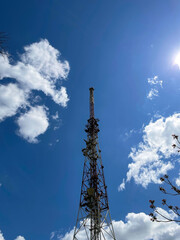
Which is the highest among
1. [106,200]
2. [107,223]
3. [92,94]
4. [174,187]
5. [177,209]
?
[92,94]

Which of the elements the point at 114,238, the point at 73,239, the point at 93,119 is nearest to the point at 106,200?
the point at 114,238

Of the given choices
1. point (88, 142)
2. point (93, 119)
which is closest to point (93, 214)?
point (88, 142)

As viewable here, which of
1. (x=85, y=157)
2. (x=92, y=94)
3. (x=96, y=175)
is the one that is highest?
(x=92, y=94)

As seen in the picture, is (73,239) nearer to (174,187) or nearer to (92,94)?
(174,187)

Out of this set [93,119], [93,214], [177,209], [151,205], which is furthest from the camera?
[93,119]

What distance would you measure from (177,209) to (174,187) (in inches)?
23.7

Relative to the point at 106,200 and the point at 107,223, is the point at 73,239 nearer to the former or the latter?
→ the point at 107,223

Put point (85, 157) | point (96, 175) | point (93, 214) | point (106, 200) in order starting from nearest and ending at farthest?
point (93, 214)
point (106, 200)
point (96, 175)
point (85, 157)

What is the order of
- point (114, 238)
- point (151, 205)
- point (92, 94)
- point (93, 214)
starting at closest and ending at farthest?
point (151, 205) → point (114, 238) → point (93, 214) → point (92, 94)

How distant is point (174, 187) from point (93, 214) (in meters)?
26.3

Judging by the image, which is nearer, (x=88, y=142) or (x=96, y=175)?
(x=96, y=175)

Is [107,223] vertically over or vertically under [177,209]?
over

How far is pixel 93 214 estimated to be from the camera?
28.1 m

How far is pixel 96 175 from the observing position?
3188 centimetres
